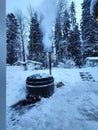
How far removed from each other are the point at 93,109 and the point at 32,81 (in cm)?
222

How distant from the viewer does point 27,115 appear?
4527 millimetres

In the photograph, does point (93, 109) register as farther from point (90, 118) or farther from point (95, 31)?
point (95, 31)

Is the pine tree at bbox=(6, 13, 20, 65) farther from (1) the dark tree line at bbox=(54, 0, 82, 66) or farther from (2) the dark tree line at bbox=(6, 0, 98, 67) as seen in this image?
(1) the dark tree line at bbox=(54, 0, 82, 66)

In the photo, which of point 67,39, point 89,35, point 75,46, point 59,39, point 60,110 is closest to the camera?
point 60,110

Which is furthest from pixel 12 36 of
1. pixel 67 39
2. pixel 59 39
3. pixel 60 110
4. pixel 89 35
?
pixel 60 110

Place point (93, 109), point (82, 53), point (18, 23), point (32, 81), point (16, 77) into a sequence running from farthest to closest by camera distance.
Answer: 1. point (18, 23)
2. point (82, 53)
3. point (16, 77)
4. point (32, 81)
5. point (93, 109)

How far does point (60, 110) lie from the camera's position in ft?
15.9

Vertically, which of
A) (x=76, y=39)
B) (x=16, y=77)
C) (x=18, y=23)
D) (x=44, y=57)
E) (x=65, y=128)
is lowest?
(x=65, y=128)

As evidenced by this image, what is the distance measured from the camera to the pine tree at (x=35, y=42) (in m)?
19.6

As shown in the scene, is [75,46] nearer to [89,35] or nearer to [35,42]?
[89,35]

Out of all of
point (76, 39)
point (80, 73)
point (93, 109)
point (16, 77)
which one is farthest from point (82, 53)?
point (93, 109)

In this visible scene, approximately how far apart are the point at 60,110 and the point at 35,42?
15.9 meters

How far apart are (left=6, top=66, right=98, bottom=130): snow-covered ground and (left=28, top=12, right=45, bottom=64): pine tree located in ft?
39.5

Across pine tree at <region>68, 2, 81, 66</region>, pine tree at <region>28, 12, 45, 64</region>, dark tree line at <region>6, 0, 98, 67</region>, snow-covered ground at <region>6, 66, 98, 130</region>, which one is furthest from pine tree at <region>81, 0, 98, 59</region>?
snow-covered ground at <region>6, 66, 98, 130</region>
